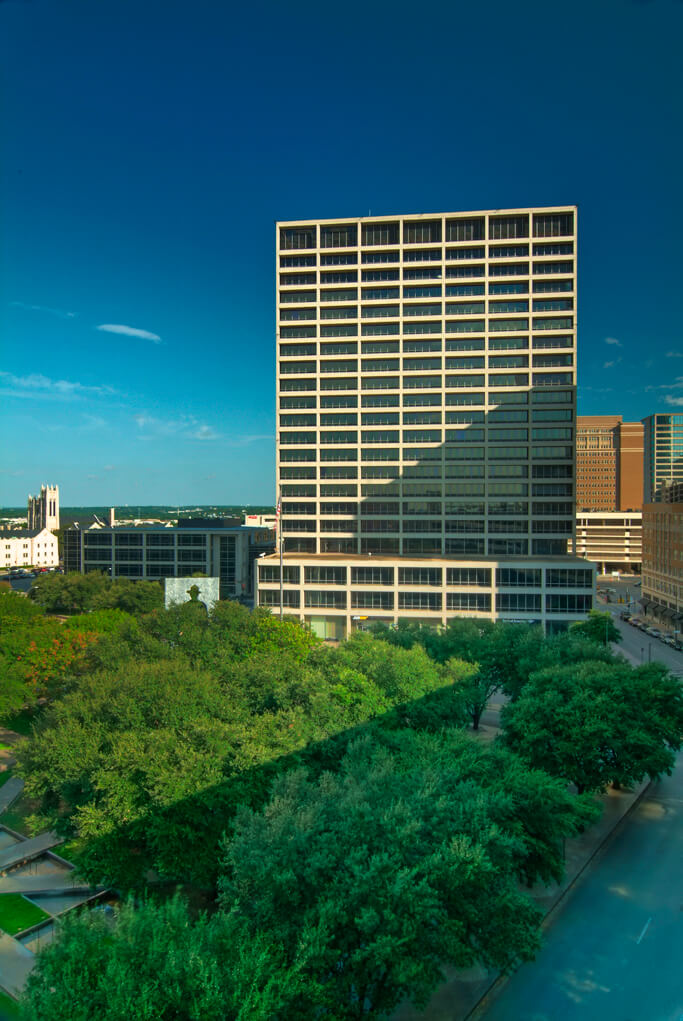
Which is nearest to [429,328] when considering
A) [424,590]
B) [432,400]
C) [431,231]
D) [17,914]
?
[432,400]

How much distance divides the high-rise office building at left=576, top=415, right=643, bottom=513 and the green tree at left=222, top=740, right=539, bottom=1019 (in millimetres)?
164114

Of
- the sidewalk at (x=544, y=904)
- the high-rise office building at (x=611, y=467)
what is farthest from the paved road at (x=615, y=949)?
the high-rise office building at (x=611, y=467)

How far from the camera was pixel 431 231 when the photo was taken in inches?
2881

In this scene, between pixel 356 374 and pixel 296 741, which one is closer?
pixel 296 741

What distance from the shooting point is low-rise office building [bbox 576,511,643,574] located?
13862 cm

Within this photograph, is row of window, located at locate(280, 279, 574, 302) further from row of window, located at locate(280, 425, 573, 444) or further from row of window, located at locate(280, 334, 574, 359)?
row of window, located at locate(280, 425, 573, 444)

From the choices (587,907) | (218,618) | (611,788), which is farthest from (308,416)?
(587,907)

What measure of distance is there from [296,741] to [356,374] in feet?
183

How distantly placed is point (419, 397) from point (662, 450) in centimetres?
13401

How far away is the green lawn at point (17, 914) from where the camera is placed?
21922 millimetres

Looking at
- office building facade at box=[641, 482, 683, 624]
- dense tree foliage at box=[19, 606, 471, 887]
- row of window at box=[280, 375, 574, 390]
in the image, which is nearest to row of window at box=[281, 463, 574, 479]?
row of window at box=[280, 375, 574, 390]

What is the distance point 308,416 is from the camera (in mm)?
75125

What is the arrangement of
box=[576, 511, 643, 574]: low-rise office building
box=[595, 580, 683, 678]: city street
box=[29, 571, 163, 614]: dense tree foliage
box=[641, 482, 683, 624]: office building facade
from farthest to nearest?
1. box=[576, 511, 643, 574]: low-rise office building
2. box=[29, 571, 163, 614]: dense tree foliage
3. box=[641, 482, 683, 624]: office building facade
4. box=[595, 580, 683, 678]: city street

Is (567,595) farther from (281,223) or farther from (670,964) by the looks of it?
(281,223)
